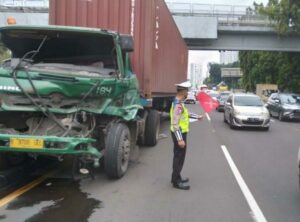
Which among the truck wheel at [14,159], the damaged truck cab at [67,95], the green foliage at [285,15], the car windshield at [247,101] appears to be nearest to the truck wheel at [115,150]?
the damaged truck cab at [67,95]

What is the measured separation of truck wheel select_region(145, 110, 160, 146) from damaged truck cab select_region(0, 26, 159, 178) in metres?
3.33

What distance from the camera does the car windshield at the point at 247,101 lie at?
20.2m

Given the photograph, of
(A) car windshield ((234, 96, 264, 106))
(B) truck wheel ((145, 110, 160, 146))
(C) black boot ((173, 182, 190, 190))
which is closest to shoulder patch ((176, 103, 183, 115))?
(C) black boot ((173, 182, 190, 190))

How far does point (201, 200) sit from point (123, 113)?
2193mm

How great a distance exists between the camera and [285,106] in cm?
Answer: 2628

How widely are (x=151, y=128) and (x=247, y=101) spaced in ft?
29.2

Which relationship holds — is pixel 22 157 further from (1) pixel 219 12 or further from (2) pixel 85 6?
(1) pixel 219 12

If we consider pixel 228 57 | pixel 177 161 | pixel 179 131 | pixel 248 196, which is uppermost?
pixel 228 57

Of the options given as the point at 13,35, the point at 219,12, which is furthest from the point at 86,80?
the point at 219,12

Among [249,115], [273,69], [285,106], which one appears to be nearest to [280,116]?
[285,106]

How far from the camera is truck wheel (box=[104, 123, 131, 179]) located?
26.3 feet

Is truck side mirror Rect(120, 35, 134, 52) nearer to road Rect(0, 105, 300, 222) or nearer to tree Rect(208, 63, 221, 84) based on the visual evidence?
road Rect(0, 105, 300, 222)

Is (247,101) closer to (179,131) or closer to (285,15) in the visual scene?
(179,131)

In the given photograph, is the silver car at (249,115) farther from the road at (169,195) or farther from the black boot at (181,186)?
the black boot at (181,186)
